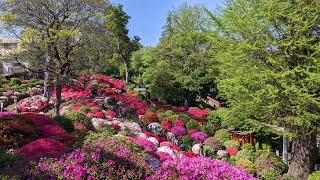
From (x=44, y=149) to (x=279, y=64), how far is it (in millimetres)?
8348

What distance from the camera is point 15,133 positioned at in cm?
876

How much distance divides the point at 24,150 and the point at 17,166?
130 centimetres

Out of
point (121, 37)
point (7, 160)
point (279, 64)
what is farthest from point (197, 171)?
point (121, 37)

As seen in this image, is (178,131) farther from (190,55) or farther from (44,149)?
(190,55)

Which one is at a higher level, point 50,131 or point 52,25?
point 52,25

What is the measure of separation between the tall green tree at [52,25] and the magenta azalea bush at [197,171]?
12.0 m

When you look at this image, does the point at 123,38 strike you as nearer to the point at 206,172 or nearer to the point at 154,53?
the point at 154,53

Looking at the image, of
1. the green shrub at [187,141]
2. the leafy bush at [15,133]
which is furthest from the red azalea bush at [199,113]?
the leafy bush at [15,133]

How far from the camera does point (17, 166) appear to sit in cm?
600

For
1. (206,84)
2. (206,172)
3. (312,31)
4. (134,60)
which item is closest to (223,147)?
(312,31)

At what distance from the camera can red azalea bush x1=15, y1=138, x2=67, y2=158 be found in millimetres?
6729

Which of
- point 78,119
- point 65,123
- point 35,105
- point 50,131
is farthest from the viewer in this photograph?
point 35,105

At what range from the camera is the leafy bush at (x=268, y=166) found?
1112cm

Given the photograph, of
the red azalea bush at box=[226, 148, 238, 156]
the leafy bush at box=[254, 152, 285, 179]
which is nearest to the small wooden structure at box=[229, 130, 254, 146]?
the red azalea bush at box=[226, 148, 238, 156]
